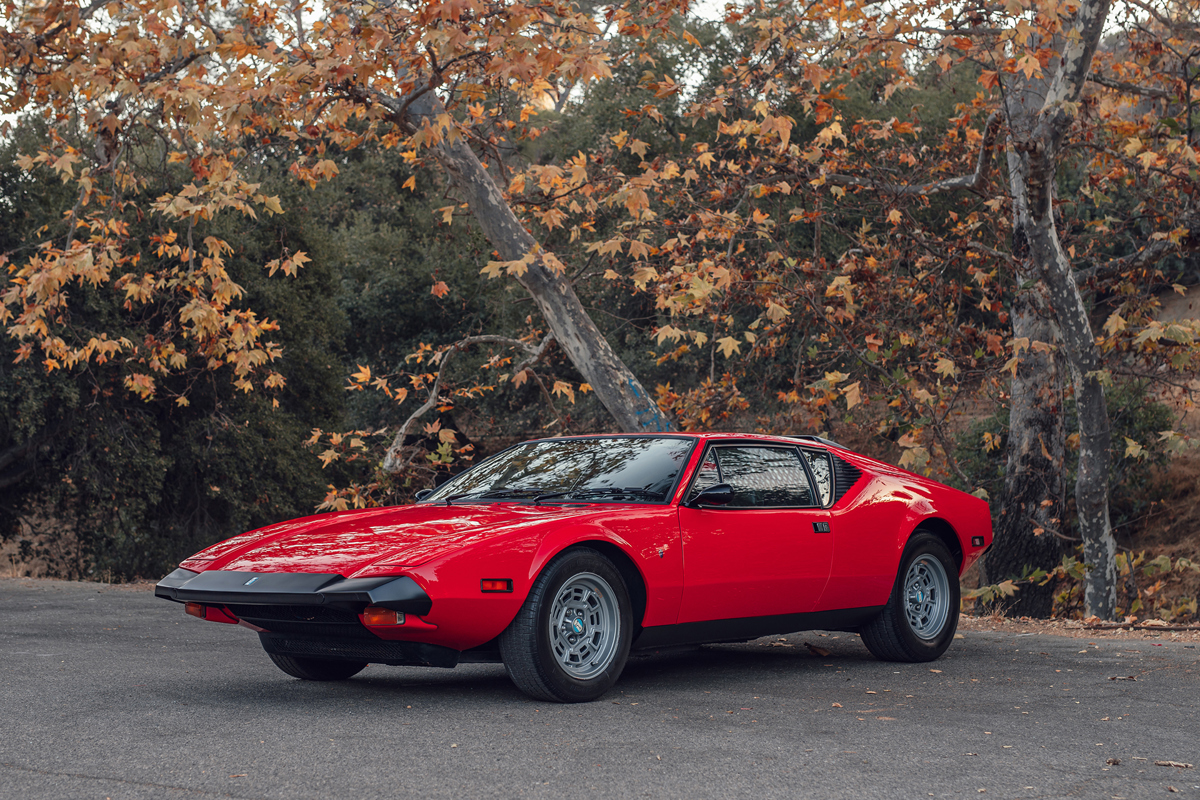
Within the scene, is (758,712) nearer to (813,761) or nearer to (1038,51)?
(813,761)

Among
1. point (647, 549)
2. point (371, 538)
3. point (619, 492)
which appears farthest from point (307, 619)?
point (619, 492)

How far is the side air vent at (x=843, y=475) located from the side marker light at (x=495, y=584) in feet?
Answer: 8.80

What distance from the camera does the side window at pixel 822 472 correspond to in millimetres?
7316

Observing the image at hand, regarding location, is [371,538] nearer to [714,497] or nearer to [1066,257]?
[714,497]

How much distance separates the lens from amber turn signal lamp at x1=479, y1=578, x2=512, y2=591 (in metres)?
5.41

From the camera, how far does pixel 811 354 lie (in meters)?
12.6

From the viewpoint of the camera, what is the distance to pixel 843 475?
7527mm

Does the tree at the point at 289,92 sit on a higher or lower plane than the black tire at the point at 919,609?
higher

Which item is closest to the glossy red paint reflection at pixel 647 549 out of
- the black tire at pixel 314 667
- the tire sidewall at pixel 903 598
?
the tire sidewall at pixel 903 598

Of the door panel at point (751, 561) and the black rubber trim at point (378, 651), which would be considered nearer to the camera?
the black rubber trim at point (378, 651)

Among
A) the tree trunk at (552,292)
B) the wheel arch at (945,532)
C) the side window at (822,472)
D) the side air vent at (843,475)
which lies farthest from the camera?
the tree trunk at (552,292)

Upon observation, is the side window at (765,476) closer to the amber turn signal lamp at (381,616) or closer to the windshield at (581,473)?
the windshield at (581,473)

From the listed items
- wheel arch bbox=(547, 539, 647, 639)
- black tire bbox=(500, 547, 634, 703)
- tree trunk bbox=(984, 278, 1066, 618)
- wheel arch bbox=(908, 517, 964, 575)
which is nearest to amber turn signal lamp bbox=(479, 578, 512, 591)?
black tire bbox=(500, 547, 634, 703)

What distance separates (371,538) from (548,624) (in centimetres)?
97
